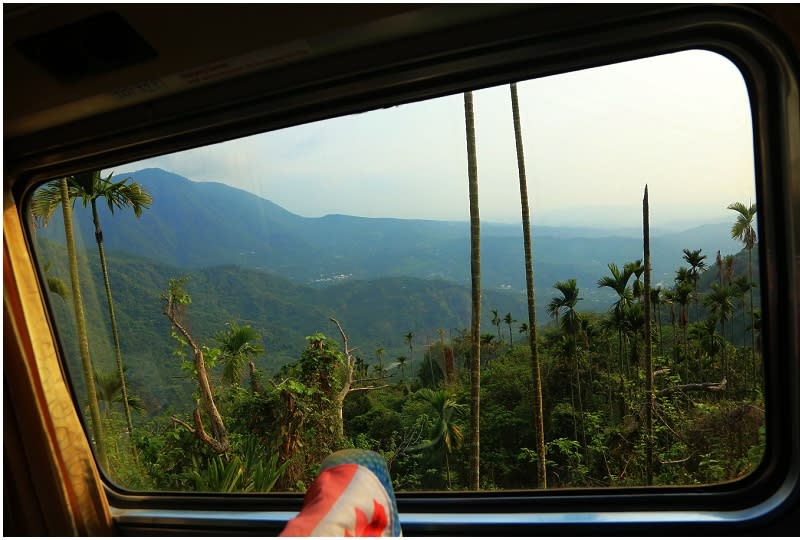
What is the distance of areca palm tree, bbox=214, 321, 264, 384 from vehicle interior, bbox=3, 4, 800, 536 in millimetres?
1248

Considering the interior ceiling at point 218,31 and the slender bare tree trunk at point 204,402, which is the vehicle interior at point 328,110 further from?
the slender bare tree trunk at point 204,402

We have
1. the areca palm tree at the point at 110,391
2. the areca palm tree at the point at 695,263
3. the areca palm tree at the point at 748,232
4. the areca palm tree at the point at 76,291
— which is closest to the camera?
the areca palm tree at the point at 748,232

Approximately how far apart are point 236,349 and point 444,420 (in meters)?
1.51

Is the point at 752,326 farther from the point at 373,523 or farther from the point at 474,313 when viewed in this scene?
the point at 474,313

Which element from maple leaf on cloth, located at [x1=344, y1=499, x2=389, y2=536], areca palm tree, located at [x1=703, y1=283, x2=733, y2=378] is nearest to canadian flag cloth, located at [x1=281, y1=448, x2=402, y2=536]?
maple leaf on cloth, located at [x1=344, y1=499, x2=389, y2=536]

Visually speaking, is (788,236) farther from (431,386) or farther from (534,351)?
(431,386)

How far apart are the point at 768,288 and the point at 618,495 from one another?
780 mm

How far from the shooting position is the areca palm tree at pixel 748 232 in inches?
49.4

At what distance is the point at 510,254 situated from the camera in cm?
254

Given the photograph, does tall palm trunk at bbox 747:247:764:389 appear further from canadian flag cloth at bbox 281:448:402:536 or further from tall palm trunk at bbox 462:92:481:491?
tall palm trunk at bbox 462:92:481:491

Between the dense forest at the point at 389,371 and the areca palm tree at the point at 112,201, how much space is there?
12mm

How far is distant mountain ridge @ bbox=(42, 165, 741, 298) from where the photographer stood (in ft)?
7.60

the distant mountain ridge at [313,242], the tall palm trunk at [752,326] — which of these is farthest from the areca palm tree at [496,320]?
the tall palm trunk at [752,326]

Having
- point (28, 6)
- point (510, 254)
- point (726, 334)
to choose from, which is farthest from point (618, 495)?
point (28, 6)
